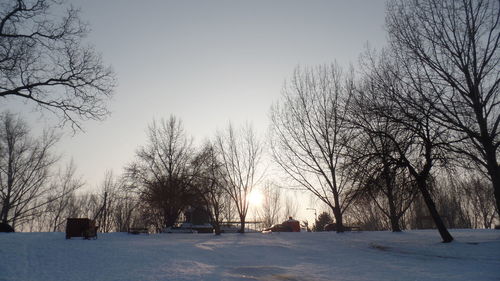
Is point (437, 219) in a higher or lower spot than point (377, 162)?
lower

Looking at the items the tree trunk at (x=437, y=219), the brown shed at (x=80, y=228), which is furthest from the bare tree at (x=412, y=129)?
the brown shed at (x=80, y=228)

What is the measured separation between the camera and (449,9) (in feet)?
49.2

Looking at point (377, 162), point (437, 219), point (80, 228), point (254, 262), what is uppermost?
point (377, 162)

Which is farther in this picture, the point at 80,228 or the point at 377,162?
the point at 80,228

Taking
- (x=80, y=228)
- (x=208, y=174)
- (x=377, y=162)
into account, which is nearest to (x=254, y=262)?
(x=377, y=162)

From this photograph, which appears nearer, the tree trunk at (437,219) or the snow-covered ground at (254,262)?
the snow-covered ground at (254,262)

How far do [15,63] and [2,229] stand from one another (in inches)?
555

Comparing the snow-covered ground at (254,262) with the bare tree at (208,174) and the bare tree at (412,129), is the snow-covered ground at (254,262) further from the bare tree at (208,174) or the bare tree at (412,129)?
the bare tree at (208,174)

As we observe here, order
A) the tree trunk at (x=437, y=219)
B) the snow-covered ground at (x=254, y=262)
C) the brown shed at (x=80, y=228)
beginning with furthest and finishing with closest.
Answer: the brown shed at (x=80, y=228) < the tree trunk at (x=437, y=219) < the snow-covered ground at (x=254, y=262)

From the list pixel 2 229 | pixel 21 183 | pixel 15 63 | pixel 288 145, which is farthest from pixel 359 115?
pixel 21 183

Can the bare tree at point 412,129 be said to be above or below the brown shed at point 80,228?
above

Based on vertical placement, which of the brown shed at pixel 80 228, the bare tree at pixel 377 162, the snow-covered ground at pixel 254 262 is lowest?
the snow-covered ground at pixel 254 262

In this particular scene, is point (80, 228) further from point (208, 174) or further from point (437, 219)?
point (437, 219)

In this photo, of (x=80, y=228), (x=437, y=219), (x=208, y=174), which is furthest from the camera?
(x=208, y=174)
